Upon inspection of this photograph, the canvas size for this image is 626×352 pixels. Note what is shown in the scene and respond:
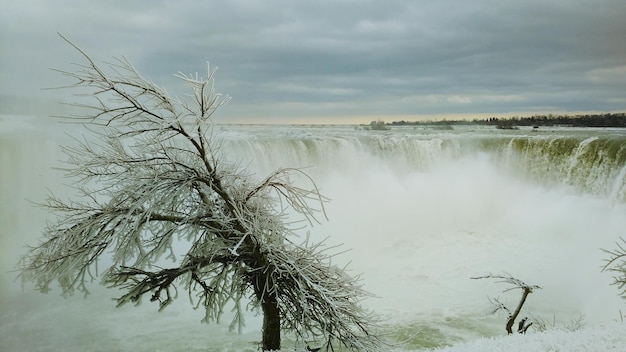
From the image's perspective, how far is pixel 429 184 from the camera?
43.8 feet

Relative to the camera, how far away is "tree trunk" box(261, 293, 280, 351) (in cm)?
308

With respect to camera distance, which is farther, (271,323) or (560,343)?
(271,323)

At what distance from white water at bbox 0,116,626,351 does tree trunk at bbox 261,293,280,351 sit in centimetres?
64

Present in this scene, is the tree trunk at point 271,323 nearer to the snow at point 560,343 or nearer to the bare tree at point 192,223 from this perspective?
the bare tree at point 192,223

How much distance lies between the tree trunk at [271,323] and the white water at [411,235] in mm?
643

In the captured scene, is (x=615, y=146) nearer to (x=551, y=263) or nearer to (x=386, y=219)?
(x=551, y=263)

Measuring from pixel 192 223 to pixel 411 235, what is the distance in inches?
375

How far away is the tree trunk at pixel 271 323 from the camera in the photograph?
10.1 ft

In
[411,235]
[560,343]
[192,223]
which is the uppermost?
[192,223]

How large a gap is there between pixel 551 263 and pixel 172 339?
21.9 feet

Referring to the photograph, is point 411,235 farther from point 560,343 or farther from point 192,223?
point 192,223

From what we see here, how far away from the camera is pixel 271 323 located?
3.16 meters

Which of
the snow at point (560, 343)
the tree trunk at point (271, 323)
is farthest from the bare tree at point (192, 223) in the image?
the snow at point (560, 343)

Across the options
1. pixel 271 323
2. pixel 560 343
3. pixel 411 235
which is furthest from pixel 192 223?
pixel 411 235
